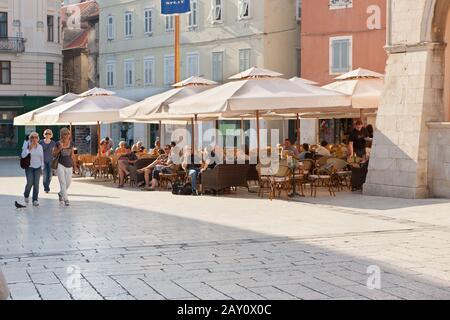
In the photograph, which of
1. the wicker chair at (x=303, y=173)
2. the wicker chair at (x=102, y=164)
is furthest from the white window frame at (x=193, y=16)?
the wicker chair at (x=303, y=173)

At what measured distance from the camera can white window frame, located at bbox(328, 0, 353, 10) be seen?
3394cm

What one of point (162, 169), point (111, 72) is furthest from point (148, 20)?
point (162, 169)

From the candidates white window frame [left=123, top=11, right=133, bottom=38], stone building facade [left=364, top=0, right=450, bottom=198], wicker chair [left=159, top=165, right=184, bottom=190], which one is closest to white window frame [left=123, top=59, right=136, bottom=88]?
white window frame [left=123, top=11, right=133, bottom=38]

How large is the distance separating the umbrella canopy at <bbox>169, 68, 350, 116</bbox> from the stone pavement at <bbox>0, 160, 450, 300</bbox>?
6.54 feet

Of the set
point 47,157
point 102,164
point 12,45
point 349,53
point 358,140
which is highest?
point 12,45

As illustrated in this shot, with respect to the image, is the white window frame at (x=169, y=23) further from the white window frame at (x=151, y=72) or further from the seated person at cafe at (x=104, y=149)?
the seated person at cafe at (x=104, y=149)

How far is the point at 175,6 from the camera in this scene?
2308 centimetres

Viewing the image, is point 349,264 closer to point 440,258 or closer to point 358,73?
point 440,258

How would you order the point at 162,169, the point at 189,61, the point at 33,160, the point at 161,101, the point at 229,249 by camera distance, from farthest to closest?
the point at 189,61, the point at 162,169, the point at 161,101, the point at 33,160, the point at 229,249

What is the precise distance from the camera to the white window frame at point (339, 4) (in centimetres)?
3394

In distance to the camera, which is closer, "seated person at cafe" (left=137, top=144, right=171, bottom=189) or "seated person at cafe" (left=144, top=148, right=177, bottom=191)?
"seated person at cafe" (left=144, top=148, right=177, bottom=191)

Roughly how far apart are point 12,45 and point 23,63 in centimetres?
128

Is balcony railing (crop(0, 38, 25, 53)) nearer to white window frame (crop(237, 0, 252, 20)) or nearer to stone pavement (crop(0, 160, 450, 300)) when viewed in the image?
white window frame (crop(237, 0, 252, 20))

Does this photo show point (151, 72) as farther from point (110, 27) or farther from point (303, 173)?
point (303, 173)
